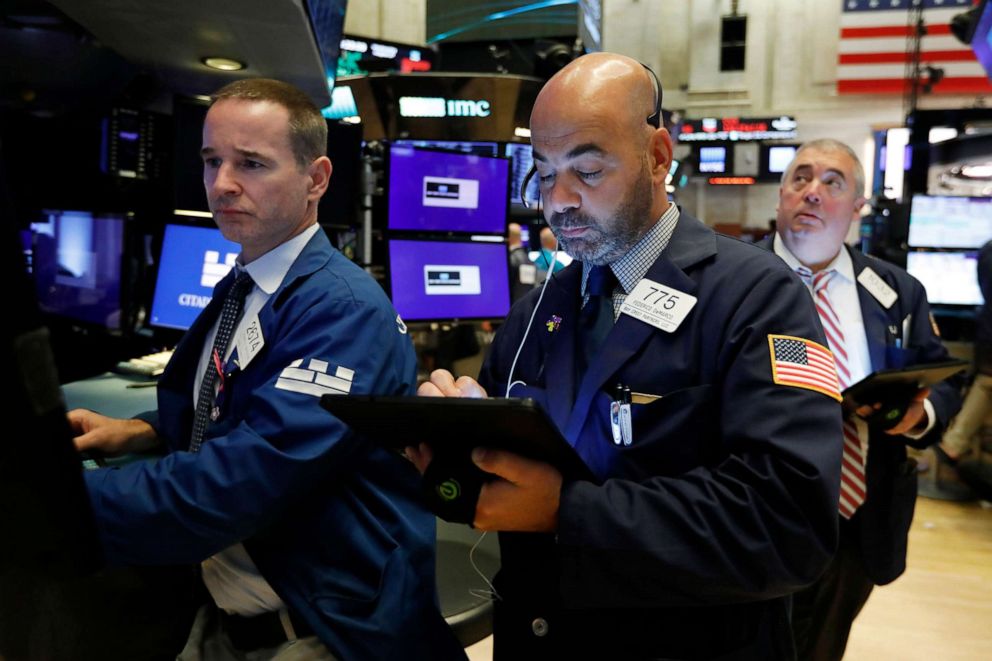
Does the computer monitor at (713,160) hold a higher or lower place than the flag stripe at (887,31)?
lower

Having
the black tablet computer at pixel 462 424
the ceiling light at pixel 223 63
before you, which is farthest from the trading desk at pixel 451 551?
the ceiling light at pixel 223 63

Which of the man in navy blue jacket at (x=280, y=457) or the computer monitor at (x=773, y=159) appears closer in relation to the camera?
the man in navy blue jacket at (x=280, y=457)

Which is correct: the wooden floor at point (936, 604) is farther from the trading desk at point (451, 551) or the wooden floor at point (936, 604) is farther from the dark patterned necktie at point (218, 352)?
the dark patterned necktie at point (218, 352)

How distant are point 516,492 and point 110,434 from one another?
1.12 metres

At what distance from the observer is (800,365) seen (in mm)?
1069

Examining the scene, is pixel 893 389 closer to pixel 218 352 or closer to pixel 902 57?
pixel 218 352

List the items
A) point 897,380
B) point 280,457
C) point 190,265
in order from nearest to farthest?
point 280,457 < point 897,380 < point 190,265

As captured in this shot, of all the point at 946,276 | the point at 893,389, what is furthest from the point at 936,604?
the point at 946,276

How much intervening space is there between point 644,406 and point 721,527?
0.69 ft

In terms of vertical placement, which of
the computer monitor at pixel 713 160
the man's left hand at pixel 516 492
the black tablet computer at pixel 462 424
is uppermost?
the computer monitor at pixel 713 160

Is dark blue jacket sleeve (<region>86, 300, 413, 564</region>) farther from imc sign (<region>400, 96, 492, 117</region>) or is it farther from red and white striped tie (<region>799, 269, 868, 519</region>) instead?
imc sign (<region>400, 96, 492, 117</region>)

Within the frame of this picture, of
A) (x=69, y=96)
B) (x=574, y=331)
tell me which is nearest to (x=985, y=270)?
(x=574, y=331)

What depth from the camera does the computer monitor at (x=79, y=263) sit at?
343cm

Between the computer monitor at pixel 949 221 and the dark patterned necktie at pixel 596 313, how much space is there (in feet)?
18.3
